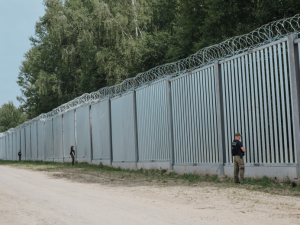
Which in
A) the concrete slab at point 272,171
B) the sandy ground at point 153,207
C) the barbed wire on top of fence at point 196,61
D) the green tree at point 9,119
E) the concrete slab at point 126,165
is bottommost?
the sandy ground at point 153,207

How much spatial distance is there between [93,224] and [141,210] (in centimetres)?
137

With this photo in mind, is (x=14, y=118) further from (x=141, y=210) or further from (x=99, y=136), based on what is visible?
(x=141, y=210)

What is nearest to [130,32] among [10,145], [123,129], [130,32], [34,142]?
[130,32]

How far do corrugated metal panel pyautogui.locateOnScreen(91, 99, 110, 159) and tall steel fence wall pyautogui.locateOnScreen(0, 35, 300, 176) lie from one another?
0.18ft

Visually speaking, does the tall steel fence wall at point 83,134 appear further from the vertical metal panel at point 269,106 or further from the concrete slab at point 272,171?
the vertical metal panel at point 269,106

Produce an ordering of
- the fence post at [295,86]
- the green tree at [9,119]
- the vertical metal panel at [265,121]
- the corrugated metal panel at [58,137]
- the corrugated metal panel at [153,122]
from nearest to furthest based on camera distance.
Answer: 1. the fence post at [295,86]
2. the vertical metal panel at [265,121]
3. the corrugated metal panel at [153,122]
4. the corrugated metal panel at [58,137]
5. the green tree at [9,119]

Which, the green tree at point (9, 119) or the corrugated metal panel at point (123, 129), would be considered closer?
the corrugated metal panel at point (123, 129)

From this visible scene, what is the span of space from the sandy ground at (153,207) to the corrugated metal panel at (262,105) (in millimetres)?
1635

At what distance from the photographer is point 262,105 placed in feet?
34.1

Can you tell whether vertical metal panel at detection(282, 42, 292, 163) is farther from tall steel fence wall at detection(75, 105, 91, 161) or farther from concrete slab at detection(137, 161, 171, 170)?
tall steel fence wall at detection(75, 105, 91, 161)

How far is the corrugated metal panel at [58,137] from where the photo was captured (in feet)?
102

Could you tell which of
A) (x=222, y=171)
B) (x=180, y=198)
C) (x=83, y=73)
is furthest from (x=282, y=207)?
(x=83, y=73)

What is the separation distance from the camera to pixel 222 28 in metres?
26.0

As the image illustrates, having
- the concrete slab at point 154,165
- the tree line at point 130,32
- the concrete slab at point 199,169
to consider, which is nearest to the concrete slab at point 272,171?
the concrete slab at point 199,169
